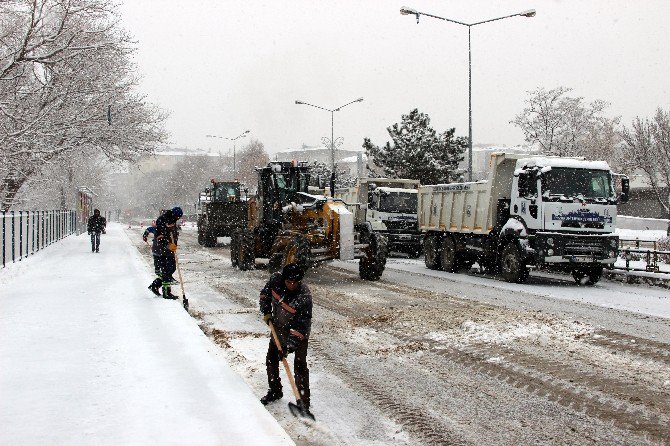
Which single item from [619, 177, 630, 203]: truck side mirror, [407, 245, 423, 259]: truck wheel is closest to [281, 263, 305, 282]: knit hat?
[619, 177, 630, 203]: truck side mirror

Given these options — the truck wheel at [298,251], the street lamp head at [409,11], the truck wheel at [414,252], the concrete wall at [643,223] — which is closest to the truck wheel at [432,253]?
the truck wheel at [414,252]

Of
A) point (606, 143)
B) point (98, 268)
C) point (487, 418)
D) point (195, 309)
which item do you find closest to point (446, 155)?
point (98, 268)

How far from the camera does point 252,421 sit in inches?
196

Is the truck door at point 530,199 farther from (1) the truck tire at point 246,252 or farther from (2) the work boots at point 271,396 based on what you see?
(2) the work boots at point 271,396

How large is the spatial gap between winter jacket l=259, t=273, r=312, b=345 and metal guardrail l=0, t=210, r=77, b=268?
13589 mm

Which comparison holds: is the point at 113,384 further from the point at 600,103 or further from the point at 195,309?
the point at 600,103

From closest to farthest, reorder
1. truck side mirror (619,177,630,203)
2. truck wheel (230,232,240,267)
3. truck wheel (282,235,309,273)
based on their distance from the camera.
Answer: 1. truck wheel (282,235,309,273)
2. truck side mirror (619,177,630,203)
3. truck wheel (230,232,240,267)

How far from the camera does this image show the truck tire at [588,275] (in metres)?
16.9

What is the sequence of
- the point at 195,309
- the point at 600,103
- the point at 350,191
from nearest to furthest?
1. the point at 195,309
2. the point at 350,191
3. the point at 600,103

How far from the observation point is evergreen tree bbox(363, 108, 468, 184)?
37188 mm

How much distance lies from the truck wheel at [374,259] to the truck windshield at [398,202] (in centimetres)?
876

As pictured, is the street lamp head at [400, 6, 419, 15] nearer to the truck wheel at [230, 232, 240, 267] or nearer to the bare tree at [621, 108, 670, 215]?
the truck wheel at [230, 232, 240, 267]

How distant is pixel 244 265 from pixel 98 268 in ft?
13.6

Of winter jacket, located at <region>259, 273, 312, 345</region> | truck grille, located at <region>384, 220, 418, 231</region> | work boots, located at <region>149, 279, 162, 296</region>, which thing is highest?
truck grille, located at <region>384, 220, 418, 231</region>
